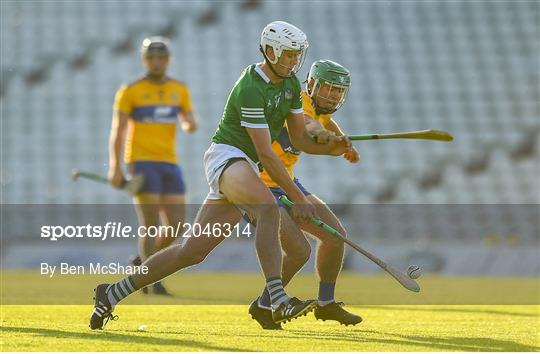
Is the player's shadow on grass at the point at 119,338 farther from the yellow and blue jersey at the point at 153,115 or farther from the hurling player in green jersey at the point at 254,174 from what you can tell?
the yellow and blue jersey at the point at 153,115

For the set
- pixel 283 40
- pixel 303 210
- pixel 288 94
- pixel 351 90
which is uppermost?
pixel 283 40

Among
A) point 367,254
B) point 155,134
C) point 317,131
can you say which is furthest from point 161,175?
point 367,254

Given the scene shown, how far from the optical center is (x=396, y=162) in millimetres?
21047

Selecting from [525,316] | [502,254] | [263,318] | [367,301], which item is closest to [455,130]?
[502,254]

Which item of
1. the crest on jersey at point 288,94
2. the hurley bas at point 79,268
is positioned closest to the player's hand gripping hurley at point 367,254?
the crest on jersey at point 288,94

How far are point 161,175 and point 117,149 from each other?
50 cm

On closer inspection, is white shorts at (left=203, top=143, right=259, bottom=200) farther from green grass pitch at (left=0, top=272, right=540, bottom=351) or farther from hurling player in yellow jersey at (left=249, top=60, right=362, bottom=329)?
green grass pitch at (left=0, top=272, right=540, bottom=351)

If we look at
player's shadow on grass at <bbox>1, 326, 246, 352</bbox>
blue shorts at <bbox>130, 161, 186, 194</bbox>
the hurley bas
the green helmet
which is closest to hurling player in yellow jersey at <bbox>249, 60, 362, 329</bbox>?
the green helmet

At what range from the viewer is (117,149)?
923 cm

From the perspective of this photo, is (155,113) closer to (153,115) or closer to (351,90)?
(153,115)

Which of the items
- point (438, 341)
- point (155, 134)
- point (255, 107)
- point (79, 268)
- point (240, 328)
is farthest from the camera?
point (79, 268)

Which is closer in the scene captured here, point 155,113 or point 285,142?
point 285,142

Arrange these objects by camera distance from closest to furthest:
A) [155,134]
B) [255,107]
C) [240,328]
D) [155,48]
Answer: [255,107] < [240,328] < [155,48] < [155,134]

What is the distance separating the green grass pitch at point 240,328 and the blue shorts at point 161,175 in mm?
912
